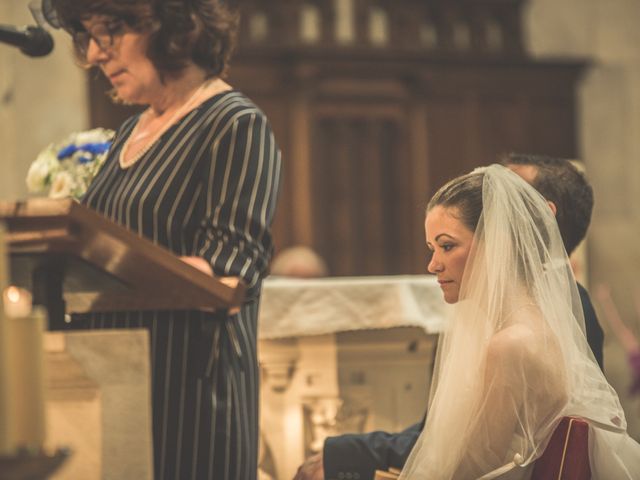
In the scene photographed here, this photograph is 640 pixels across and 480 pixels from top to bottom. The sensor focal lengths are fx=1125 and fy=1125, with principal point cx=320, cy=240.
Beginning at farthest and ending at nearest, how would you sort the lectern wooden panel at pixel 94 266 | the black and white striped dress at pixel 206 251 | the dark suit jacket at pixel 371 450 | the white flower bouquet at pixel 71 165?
the white flower bouquet at pixel 71 165, the dark suit jacket at pixel 371 450, the black and white striped dress at pixel 206 251, the lectern wooden panel at pixel 94 266

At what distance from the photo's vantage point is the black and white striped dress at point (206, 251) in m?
1.99

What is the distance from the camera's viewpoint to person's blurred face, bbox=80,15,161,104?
7.42 ft

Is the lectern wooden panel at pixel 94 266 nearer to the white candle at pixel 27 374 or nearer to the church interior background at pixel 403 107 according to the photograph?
the white candle at pixel 27 374

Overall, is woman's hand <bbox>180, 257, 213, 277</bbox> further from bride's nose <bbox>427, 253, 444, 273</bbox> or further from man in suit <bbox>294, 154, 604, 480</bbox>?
man in suit <bbox>294, 154, 604, 480</bbox>

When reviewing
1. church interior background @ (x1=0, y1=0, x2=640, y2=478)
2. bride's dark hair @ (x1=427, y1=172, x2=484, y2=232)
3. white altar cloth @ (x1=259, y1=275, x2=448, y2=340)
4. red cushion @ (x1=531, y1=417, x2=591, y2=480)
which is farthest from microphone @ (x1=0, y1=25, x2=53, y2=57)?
church interior background @ (x1=0, y1=0, x2=640, y2=478)

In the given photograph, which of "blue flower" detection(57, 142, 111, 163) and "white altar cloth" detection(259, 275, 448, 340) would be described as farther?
"white altar cloth" detection(259, 275, 448, 340)

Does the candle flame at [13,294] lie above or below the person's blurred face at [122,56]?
below

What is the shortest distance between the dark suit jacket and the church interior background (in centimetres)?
614

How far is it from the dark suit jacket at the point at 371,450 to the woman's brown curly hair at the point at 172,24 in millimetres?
1070

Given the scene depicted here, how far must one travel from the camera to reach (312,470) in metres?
2.90

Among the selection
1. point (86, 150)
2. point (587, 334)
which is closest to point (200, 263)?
point (587, 334)

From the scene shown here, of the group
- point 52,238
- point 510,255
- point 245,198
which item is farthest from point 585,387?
point 52,238

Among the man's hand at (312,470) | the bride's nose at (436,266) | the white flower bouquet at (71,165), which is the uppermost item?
the white flower bouquet at (71,165)

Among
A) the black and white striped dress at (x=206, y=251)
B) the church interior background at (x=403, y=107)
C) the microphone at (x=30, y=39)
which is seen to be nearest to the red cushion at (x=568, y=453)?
the black and white striped dress at (x=206, y=251)
